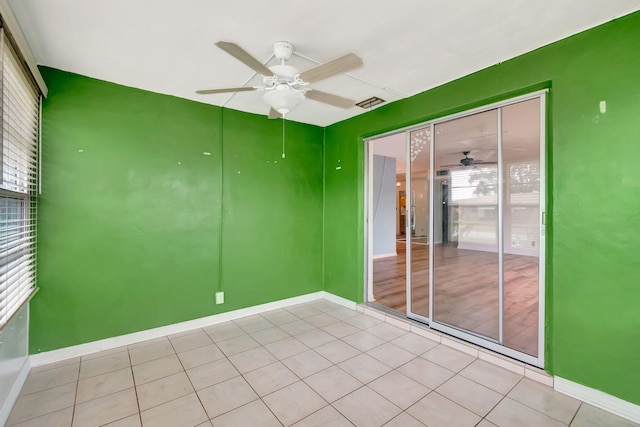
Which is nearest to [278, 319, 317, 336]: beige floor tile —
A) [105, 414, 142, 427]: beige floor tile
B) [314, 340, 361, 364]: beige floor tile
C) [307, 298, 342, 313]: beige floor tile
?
[314, 340, 361, 364]: beige floor tile

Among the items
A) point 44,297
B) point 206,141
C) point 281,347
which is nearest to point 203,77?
point 206,141

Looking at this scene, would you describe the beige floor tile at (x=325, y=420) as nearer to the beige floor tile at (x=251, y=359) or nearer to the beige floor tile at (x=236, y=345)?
the beige floor tile at (x=251, y=359)

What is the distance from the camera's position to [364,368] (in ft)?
8.09

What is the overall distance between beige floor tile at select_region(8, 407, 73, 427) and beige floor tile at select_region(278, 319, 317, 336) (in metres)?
1.90

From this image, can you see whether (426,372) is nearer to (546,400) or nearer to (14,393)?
(546,400)

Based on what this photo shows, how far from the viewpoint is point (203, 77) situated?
2.72m

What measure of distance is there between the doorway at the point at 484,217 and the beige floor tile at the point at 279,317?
4.27 feet

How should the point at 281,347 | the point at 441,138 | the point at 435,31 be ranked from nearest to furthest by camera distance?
the point at 435,31, the point at 281,347, the point at 441,138

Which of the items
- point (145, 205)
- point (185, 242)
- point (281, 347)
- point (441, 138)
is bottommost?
point (281, 347)

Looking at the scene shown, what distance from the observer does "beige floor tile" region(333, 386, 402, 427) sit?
1.85 m

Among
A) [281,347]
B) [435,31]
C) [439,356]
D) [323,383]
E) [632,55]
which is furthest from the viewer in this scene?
[281,347]

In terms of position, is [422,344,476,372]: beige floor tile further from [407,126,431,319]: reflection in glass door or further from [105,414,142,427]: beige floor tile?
[105,414,142,427]: beige floor tile

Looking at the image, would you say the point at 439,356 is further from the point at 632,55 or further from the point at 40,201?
the point at 40,201

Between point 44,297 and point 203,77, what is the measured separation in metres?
2.53
